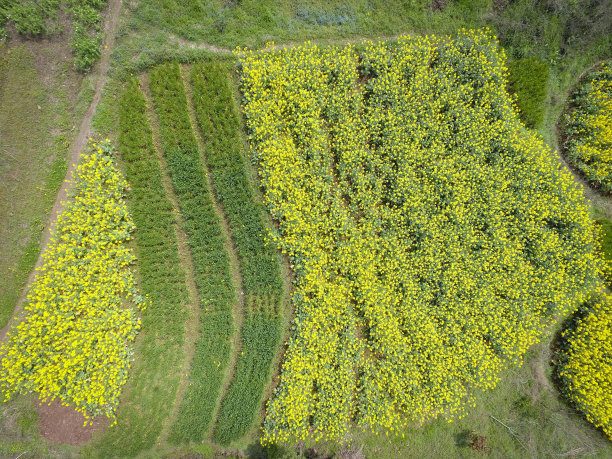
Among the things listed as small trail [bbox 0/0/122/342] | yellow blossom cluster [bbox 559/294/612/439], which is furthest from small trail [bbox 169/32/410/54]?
yellow blossom cluster [bbox 559/294/612/439]

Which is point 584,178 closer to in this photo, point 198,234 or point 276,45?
point 276,45

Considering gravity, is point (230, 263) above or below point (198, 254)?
below

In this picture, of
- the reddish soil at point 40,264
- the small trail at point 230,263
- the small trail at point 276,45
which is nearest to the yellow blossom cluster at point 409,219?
the small trail at point 276,45

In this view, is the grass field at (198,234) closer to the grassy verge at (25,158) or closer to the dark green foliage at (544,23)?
the grassy verge at (25,158)

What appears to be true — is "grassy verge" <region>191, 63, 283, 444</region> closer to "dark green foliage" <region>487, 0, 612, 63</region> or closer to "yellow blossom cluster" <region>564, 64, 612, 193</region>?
"dark green foliage" <region>487, 0, 612, 63</region>

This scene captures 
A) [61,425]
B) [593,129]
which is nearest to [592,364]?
[593,129]

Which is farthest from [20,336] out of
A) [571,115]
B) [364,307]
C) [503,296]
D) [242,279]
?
[571,115]
